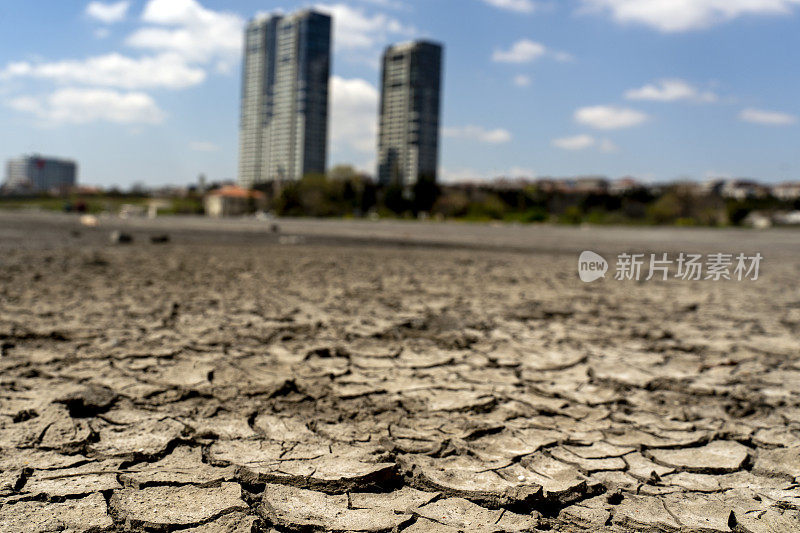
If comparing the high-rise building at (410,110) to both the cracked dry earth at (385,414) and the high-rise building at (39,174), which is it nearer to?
the high-rise building at (39,174)

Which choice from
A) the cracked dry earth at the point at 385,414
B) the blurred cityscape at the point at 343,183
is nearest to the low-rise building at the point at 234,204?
the blurred cityscape at the point at 343,183

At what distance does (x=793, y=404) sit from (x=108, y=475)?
8.77 feet

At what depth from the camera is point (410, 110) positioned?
6825cm

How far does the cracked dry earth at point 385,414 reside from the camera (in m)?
1.61

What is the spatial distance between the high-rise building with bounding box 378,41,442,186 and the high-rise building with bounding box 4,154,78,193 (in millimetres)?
32774

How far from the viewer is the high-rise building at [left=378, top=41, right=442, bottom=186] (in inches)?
2677

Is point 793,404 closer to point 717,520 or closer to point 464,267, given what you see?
point 717,520

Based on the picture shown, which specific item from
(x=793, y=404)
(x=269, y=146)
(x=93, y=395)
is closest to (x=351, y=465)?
(x=93, y=395)

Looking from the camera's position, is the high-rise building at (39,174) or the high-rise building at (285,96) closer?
the high-rise building at (39,174)

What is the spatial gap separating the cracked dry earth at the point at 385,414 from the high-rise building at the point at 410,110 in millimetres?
63573

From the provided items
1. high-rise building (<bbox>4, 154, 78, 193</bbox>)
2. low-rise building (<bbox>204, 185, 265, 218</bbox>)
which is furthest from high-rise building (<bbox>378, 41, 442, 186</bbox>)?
high-rise building (<bbox>4, 154, 78, 193</bbox>)

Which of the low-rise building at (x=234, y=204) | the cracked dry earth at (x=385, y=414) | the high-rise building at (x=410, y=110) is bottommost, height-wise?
the cracked dry earth at (x=385, y=414)

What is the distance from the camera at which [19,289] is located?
187 inches

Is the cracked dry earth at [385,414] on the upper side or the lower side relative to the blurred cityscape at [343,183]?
lower
